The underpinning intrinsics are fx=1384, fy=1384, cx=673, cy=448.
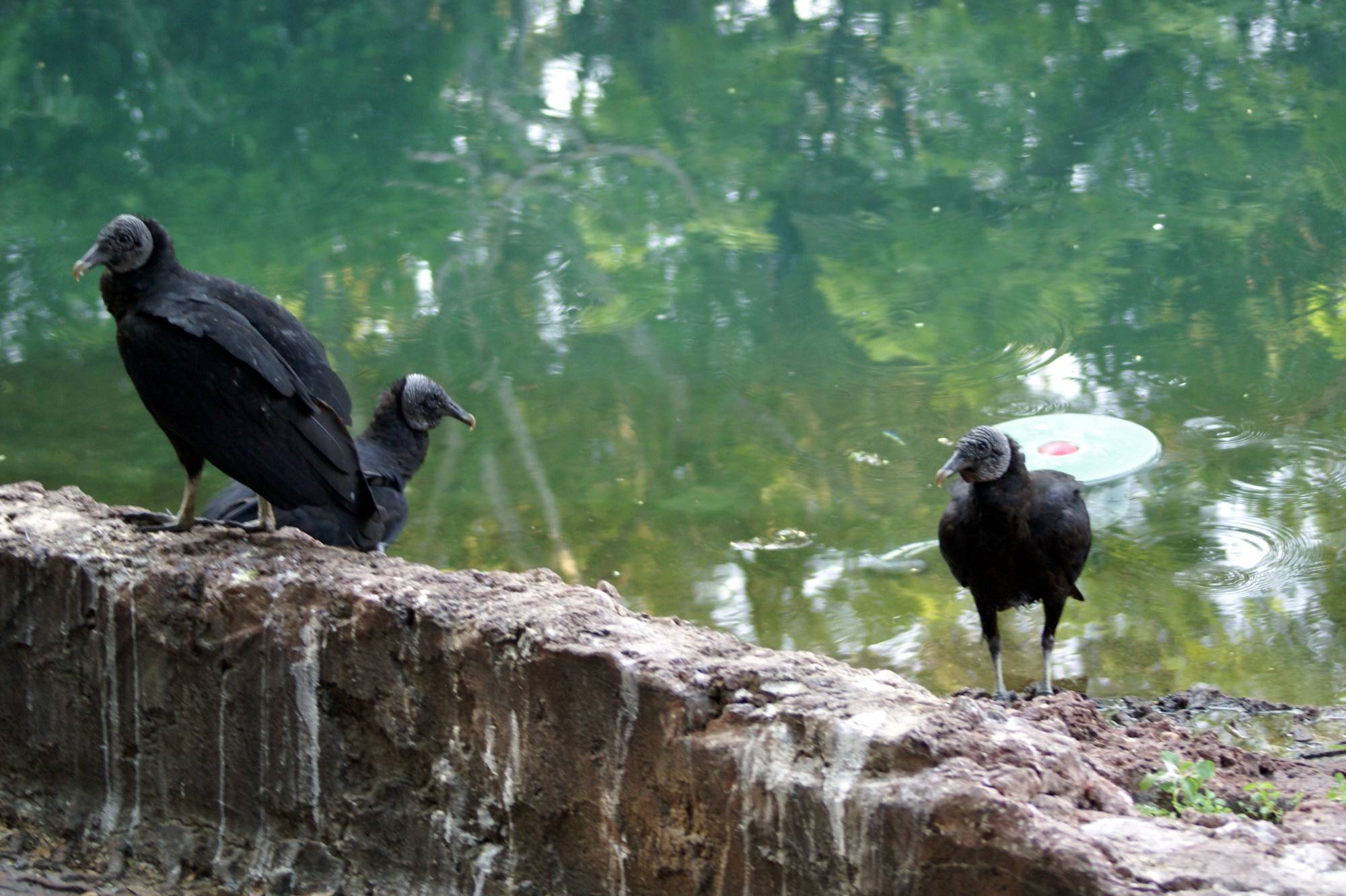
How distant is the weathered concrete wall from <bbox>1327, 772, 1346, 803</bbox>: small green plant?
0.42m

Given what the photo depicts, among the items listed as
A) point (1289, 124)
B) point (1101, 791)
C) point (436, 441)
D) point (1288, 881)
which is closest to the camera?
point (1288, 881)

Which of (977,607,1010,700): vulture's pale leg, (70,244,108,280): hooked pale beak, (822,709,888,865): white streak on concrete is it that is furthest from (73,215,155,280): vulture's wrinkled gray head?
(977,607,1010,700): vulture's pale leg

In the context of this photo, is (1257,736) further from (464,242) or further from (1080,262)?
(464,242)

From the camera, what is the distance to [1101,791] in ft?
7.13

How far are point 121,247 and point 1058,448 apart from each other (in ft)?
12.2

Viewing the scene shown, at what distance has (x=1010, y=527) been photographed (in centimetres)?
376

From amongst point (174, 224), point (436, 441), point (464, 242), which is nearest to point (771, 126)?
point (464, 242)

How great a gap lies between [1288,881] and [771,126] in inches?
338

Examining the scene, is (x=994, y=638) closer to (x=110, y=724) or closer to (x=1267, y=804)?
(x=1267, y=804)

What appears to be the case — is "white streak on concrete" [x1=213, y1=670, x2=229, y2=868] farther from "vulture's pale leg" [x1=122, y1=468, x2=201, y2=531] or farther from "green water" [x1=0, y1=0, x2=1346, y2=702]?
"green water" [x1=0, y1=0, x2=1346, y2=702]

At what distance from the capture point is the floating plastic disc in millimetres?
5434

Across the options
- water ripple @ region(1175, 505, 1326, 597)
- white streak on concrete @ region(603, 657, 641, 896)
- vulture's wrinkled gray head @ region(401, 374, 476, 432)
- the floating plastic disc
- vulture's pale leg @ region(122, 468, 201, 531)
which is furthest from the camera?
the floating plastic disc

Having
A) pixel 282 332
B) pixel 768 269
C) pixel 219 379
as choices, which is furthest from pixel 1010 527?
pixel 768 269

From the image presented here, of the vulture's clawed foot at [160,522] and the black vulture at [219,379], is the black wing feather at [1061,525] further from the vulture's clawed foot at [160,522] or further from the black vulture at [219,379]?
the vulture's clawed foot at [160,522]
